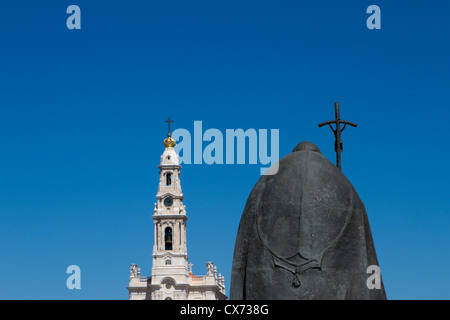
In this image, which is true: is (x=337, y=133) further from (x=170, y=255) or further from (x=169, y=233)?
(x=169, y=233)

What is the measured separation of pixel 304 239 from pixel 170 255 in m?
109

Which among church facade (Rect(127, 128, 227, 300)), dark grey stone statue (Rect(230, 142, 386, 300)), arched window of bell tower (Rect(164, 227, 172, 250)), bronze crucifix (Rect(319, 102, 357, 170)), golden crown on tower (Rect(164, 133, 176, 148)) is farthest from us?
golden crown on tower (Rect(164, 133, 176, 148))

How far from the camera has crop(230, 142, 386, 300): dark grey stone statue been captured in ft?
Answer: 42.0

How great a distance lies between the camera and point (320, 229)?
1289cm

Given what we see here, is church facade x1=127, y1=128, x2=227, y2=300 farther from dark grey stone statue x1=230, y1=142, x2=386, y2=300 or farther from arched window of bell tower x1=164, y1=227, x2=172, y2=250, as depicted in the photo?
dark grey stone statue x1=230, y1=142, x2=386, y2=300

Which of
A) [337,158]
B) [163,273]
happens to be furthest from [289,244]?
[163,273]

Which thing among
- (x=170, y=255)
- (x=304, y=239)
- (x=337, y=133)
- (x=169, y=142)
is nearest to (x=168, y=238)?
(x=170, y=255)

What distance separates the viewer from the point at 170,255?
121 meters

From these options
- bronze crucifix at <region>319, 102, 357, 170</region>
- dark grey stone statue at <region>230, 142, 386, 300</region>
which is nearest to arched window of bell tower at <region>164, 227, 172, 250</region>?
bronze crucifix at <region>319, 102, 357, 170</region>

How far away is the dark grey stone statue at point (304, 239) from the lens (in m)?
12.8

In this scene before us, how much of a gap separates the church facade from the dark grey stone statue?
352 ft
